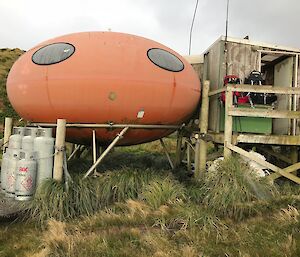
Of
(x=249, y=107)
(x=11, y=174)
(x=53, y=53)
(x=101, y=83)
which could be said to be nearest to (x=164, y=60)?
(x=101, y=83)

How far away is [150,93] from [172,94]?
1.71ft

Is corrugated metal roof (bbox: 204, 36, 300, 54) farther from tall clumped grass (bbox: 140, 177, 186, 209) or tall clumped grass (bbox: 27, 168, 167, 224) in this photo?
tall clumped grass (bbox: 140, 177, 186, 209)

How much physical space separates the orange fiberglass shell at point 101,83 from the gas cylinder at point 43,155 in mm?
825

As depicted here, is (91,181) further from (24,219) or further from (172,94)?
(172,94)

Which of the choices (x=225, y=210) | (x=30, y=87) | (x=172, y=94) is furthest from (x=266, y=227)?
(x=30, y=87)

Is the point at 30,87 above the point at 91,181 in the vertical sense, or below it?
above

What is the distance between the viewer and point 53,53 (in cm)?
693

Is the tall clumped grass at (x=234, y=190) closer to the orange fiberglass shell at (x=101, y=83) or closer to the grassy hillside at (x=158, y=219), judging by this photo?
the grassy hillside at (x=158, y=219)

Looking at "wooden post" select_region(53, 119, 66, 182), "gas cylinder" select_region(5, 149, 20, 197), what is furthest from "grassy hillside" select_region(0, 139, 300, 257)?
"gas cylinder" select_region(5, 149, 20, 197)

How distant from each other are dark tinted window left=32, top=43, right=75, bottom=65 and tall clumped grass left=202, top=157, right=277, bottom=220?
3684 mm

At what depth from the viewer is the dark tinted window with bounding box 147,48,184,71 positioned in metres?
7.16

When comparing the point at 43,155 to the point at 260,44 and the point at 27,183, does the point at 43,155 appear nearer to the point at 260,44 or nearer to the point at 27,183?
the point at 27,183

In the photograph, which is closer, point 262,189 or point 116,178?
point 262,189

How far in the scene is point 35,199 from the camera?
18.9 feet
